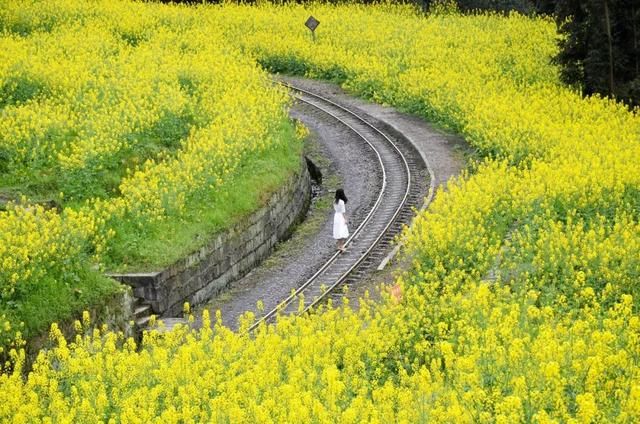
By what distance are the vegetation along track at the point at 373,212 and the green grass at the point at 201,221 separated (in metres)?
2.56

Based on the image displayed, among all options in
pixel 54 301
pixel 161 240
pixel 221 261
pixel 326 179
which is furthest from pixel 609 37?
pixel 54 301

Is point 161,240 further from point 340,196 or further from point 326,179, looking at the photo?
point 326,179

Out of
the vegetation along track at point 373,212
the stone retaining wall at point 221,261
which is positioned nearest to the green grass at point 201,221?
the stone retaining wall at point 221,261

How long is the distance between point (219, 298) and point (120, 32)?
2497 centimetres

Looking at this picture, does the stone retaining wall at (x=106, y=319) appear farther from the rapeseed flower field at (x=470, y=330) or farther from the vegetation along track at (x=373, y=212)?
the vegetation along track at (x=373, y=212)

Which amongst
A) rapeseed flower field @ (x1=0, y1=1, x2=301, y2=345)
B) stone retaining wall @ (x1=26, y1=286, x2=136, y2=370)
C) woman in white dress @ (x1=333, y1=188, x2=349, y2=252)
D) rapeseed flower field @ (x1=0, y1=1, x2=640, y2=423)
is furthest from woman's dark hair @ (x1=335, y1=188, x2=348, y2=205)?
stone retaining wall @ (x1=26, y1=286, x2=136, y2=370)

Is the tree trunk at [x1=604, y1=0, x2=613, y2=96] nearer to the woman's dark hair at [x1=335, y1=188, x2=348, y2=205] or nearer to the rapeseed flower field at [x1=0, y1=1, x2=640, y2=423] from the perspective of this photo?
the rapeseed flower field at [x1=0, y1=1, x2=640, y2=423]

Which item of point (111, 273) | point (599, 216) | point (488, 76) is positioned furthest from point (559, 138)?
point (111, 273)

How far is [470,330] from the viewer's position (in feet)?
47.0

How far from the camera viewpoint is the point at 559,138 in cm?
2908

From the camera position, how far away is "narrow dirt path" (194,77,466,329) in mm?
22094

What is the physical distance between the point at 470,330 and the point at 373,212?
1245 centimetres

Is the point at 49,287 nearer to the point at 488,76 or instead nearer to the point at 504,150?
the point at 504,150

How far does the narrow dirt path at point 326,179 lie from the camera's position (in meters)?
22.1
